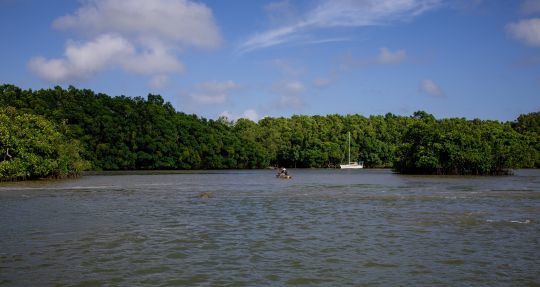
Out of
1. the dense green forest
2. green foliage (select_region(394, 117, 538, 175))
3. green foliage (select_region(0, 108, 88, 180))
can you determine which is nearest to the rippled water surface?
green foliage (select_region(0, 108, 88, 180))

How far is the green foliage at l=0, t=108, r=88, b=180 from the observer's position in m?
48.3

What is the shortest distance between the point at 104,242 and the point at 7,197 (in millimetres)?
18880

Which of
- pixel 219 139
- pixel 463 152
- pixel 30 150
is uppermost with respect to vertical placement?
pixel 219 139

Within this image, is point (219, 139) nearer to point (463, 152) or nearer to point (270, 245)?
point (463, 152)

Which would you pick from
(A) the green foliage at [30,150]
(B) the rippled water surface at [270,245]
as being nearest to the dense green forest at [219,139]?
(A) the green foliage at [30,150]

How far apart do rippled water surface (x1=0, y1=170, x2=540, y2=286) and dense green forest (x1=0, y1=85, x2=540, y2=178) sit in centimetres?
3134

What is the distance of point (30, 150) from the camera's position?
5044cm

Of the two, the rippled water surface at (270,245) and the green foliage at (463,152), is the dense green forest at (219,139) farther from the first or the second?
the rippled water surface at (270,245)

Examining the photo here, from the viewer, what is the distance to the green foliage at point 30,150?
48.3 meters

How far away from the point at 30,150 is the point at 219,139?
60977 millimetres

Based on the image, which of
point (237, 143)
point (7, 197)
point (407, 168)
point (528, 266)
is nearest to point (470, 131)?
point (407, 168)

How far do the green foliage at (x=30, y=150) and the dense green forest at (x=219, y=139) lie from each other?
11 cm

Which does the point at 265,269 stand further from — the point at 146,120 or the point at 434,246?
the point at 146,120

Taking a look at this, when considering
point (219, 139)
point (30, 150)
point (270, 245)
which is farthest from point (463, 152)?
point (270, 245)
